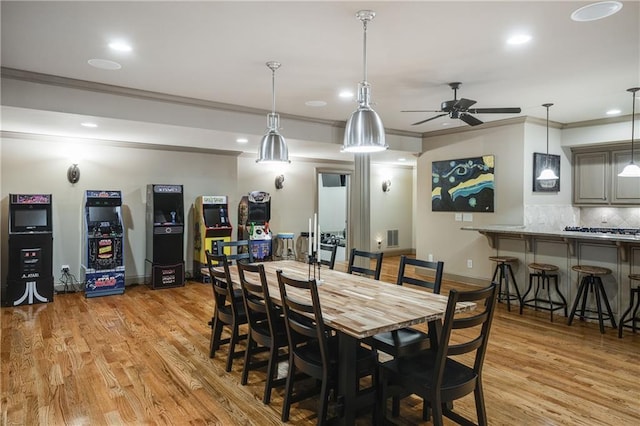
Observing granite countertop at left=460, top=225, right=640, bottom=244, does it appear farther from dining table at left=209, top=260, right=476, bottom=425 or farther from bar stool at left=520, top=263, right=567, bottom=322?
dining table at left=209, top=260, right=476, bottom=425

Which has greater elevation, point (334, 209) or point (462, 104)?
point (462, 104)

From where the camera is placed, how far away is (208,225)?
21.9 ft

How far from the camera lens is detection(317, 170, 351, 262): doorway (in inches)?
381

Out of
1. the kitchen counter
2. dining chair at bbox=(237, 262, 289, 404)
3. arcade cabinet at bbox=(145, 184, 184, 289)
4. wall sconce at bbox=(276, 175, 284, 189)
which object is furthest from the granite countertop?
arcade cabinet at bbox=(145, 184, 184, 289)

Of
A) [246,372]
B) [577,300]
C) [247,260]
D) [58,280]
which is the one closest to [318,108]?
[247,260]

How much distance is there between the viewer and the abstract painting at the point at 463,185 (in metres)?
6.09

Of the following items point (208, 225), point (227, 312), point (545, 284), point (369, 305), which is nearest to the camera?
point (369, 305)

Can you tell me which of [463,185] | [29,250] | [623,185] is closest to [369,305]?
[463,185]

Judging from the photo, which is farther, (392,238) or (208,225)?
(392,238)

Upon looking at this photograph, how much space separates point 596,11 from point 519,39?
526 millimetres

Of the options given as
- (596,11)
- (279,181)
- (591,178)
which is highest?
(596,11)

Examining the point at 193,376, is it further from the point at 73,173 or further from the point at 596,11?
the point at 73,173

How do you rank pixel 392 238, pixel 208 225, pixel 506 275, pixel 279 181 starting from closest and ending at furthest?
pixel 506 275
pixel 208 225
pixel 279 181
pixel 392 238

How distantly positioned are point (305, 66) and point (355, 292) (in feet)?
6.83
